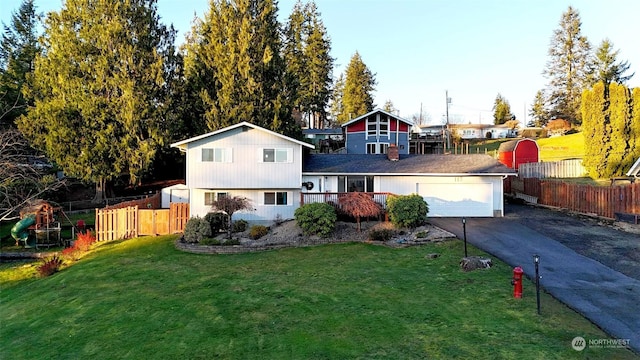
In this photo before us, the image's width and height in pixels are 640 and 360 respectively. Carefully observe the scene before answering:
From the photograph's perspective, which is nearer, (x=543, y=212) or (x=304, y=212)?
(x=304, y=212)

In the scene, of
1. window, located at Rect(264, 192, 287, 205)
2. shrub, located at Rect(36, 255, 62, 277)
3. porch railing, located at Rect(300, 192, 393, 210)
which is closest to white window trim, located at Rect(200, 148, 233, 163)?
window, located at Rect(264, 192, 287, 205)

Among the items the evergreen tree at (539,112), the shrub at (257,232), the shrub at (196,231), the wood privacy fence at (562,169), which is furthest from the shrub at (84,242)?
the evergreen tree at (539,112)

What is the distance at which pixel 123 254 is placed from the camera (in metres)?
17.4

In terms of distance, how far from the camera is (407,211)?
61.5 ft

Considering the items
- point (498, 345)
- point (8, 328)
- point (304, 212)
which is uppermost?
point (304, 212)

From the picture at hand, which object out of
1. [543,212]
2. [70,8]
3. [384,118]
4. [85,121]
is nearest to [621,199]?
[543,212]

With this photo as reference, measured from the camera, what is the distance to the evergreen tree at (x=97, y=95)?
2895cm

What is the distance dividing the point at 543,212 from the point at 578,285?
14.1 metres

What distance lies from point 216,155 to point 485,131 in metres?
64.0

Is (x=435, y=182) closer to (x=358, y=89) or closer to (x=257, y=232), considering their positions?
(x=257, y=232)

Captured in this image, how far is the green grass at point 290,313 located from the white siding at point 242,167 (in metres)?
7.16

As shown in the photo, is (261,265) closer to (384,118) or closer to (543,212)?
(543,212)

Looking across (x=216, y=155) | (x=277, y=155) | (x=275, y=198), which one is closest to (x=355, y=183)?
(x=275, y=198)

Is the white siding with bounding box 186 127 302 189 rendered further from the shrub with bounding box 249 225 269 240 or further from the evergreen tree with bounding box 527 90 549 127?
the evergreen tree with bounding box 527 90 549 127
